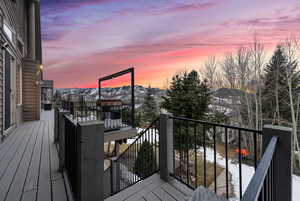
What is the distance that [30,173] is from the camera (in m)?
2.22

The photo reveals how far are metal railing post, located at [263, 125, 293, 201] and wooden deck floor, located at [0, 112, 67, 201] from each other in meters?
2.15

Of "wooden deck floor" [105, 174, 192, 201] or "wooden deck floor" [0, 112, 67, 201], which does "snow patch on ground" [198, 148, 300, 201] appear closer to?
"wooden deck floor" [105, 174, 192, 201]

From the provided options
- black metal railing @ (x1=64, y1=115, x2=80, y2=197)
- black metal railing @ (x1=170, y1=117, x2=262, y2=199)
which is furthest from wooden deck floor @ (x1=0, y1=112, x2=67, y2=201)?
black metal railing @ (x1=170, y1=117, x2=262, y2=199)

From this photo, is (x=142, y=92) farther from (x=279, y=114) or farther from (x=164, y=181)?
(x=164, y=181)

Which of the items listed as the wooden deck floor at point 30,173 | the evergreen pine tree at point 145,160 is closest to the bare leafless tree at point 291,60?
the evergreen pine tree at point 145,160

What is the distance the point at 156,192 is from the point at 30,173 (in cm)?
190

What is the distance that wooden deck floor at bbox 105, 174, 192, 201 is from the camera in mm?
1877

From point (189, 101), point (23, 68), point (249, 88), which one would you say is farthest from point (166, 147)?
point (249, 88)

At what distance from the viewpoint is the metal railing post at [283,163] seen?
3.85 ft

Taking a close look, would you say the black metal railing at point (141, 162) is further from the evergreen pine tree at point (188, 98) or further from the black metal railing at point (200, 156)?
the evergreen pine tree at point (188, 98)

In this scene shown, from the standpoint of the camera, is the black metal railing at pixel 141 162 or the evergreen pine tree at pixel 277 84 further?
the evergreen pine tree at pixel 277 84

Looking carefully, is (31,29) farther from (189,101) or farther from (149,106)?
(149,106)

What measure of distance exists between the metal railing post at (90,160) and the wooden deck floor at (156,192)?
2.37ft

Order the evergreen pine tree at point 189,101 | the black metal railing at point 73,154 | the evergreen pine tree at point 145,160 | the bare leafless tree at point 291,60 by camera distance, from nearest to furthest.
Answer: the black metal railing at point 73,154
the evergreen pine tree at point 145,160
the evergreen pine tree at point 189,101
the bare leafless tree at point 291,60
